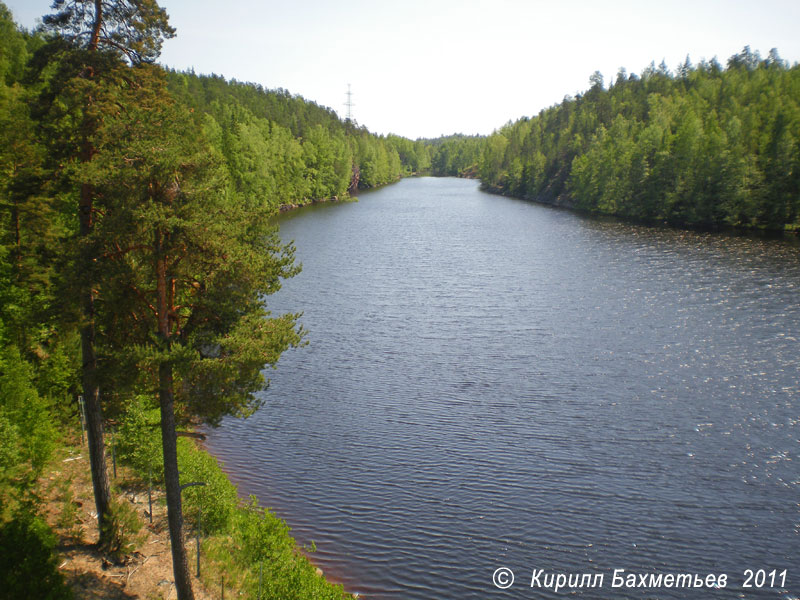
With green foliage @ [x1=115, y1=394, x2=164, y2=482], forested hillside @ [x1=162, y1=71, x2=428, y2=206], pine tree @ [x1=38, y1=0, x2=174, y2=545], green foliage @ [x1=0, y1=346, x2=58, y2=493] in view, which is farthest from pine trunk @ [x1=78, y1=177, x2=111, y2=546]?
forested hillside @ [x1=162, y1=71, x2=428, y2=206]

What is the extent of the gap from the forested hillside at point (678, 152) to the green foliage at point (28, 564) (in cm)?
8117

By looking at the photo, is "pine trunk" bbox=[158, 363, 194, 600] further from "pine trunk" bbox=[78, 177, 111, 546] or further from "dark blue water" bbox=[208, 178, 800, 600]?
"dark blue water" bbox=[208, 178, 800, 600]

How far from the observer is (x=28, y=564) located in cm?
1061

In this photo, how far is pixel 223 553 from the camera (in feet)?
50.5

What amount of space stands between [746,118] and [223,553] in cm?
10248

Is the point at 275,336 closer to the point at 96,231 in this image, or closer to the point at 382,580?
the point at 96,231

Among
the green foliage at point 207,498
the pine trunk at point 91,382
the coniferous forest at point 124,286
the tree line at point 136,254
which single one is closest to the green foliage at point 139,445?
the coniferous forest at point 124,286

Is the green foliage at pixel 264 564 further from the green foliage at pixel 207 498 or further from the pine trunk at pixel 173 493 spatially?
the pine trunk at pixel 173 493

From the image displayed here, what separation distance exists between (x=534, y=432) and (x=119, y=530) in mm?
15950

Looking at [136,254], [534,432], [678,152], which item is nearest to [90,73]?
[136,254]

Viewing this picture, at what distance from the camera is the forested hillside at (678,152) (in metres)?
73.8

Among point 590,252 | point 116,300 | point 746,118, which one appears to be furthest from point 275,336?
point 746,118

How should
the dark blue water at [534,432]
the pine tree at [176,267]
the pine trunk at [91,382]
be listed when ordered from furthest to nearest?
the dark blue water at [534,432] < the pine trunk at [91,382] < the pine tree at [176,267]

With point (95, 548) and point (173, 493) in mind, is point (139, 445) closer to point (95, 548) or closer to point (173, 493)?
point (95, 548)
